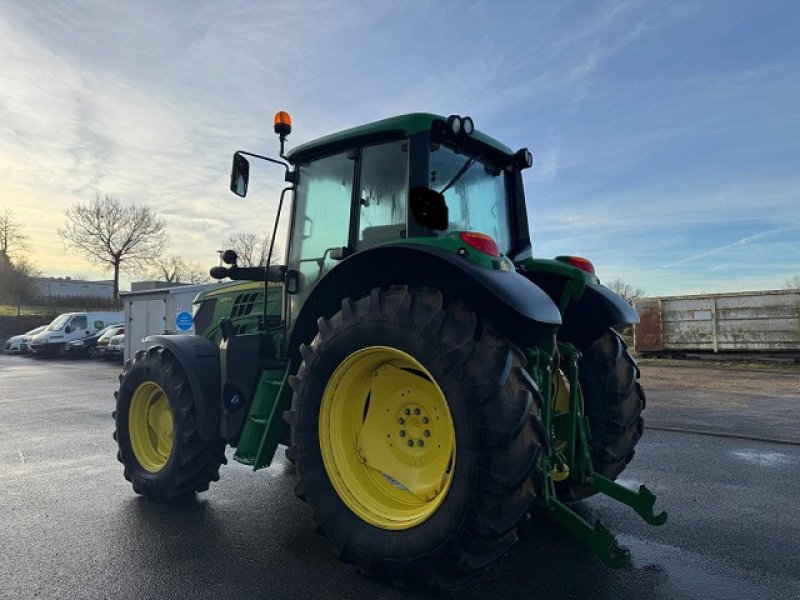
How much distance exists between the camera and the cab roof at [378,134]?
137 inches

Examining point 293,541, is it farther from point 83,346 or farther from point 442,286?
point 83,346

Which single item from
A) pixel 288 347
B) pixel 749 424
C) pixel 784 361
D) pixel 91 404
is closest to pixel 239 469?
pixel 288 347

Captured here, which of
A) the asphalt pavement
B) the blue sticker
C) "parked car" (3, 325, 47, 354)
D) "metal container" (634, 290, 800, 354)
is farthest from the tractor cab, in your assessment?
"parked car" (3, 325, 47, 354)

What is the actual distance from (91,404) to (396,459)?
874 cm

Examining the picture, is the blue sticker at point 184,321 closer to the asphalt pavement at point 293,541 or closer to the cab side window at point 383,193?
the asphalt pavement at point 293,541

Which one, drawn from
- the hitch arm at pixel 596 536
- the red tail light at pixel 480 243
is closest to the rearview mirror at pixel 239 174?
the red tail light at pixel 480 243

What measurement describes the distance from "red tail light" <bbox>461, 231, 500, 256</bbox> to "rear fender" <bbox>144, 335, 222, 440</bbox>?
2.36 metres

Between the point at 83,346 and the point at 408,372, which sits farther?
the point at 83,346

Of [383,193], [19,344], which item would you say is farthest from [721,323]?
[19,344]

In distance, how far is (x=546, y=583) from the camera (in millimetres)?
2953

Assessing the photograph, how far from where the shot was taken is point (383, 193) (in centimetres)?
363

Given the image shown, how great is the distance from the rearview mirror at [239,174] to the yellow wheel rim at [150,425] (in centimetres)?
174

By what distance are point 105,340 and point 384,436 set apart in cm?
2138

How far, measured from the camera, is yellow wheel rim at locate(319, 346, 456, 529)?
2.98 m
